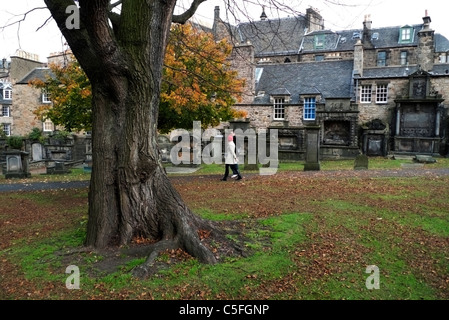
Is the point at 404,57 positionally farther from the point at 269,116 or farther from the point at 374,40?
the point at 269,116

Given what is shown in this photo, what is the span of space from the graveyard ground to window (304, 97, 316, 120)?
22818 millimetres

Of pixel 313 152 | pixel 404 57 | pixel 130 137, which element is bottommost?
pixel 313 152

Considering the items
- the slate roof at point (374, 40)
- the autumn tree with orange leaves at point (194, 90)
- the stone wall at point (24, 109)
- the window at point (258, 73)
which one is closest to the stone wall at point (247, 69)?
the window at point (258, 73)

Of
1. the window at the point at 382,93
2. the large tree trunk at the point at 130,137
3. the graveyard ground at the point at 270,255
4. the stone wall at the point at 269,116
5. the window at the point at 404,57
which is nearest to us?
the graveyard ground at the point at 270,255

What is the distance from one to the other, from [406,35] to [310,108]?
2013 cm

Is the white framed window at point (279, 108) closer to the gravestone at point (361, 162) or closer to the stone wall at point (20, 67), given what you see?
the gravestone at point (361, 162)

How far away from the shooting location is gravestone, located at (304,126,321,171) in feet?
54.9

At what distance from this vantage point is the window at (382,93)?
30.3m

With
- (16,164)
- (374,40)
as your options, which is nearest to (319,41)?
(374,40)

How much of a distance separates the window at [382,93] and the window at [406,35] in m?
15.6

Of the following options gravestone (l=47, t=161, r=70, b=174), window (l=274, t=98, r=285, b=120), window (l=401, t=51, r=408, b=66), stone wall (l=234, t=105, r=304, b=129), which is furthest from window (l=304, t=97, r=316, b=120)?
gravestone (l=47, t=161, r=70, b=174)

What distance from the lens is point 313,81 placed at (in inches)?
1304
